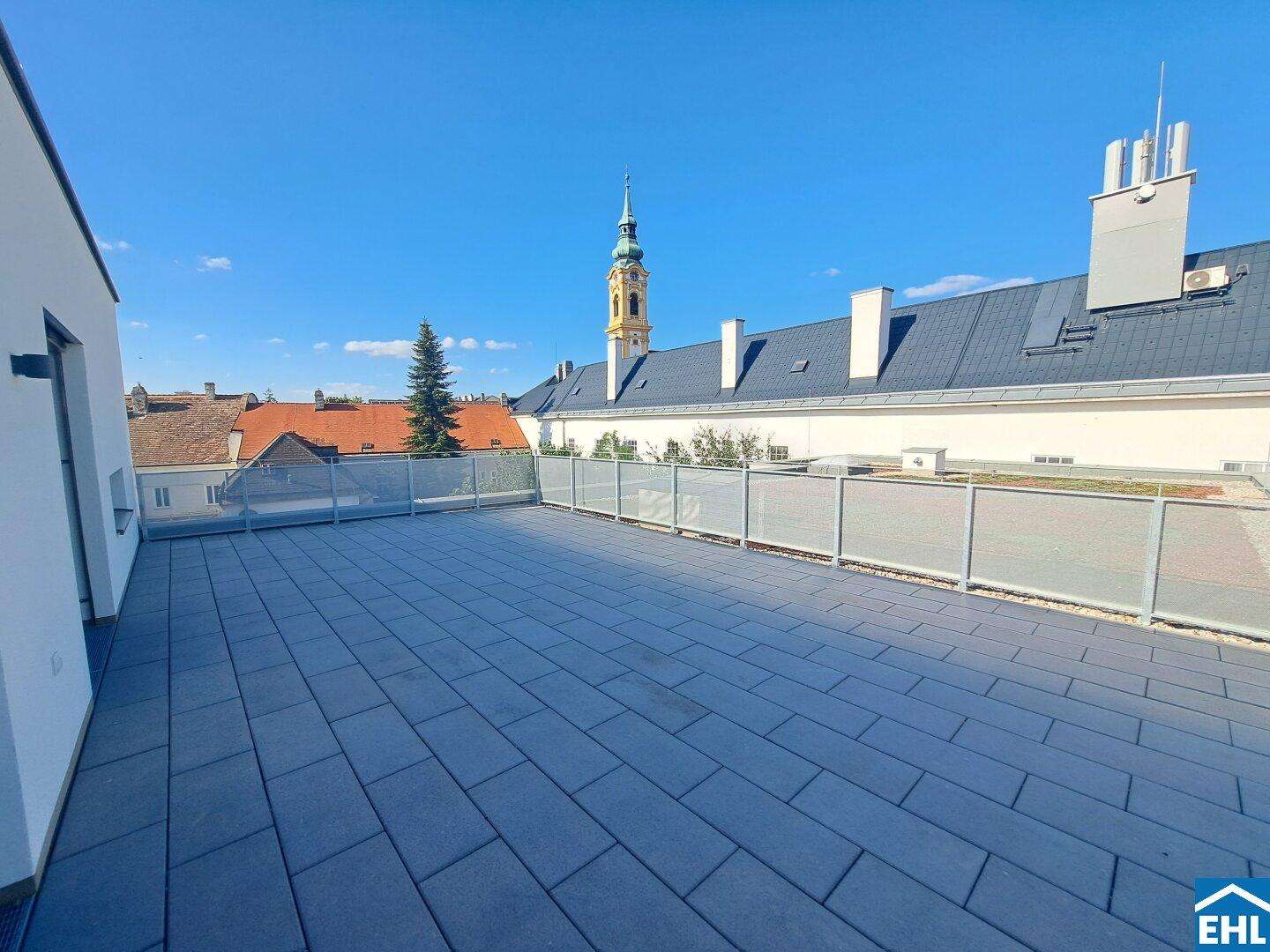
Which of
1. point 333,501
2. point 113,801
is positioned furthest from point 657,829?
point 333,501

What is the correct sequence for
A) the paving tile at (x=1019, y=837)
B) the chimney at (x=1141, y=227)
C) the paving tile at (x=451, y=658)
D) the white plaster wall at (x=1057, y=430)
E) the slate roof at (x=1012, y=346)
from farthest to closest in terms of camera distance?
the chimney at (x=1141, y=227)
the slate roof at (x=1012, y=346)
the white plaster wall at (x=1057, y=430)
the paving tile at (x=451, y=658)
the paving tile at (x=1019, y=837)

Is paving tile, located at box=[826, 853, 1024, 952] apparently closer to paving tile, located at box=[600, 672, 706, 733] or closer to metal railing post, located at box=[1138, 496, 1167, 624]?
paving tile, located at box=[600, 672, 706, 733]

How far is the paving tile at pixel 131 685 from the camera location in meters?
3.46

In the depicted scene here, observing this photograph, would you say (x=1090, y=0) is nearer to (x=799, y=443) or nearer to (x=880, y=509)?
(x=880, y=509)

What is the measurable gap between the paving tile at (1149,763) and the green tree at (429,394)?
2747 cm

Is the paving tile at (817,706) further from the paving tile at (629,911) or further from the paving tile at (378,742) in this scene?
the paving tile at (378,742)

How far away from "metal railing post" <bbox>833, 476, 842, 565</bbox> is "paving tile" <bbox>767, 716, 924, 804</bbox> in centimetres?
362

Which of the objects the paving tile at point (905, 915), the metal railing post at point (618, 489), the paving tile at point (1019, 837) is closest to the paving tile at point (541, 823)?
the paving tile at point (905, 915)

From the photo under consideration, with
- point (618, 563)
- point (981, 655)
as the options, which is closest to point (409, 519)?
point (618, 563)

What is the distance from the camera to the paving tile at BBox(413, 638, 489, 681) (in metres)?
3.82

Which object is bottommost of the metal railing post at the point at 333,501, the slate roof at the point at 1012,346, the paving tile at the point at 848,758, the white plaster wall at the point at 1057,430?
the paving tile at the point at 848,758

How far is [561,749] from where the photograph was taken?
2875 millimetres

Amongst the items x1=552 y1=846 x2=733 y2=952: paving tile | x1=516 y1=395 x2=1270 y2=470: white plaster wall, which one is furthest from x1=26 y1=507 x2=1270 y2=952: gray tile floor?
x1=516 y1=395 x2=1270 y2=470: white plaster wall

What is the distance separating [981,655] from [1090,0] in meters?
9.66
